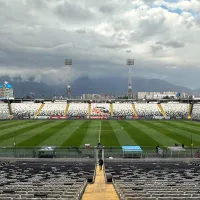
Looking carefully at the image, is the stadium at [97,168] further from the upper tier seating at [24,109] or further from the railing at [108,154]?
the upper tier seating at [24,109]

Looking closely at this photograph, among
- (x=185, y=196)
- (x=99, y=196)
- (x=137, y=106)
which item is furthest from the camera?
(x=137, y=106)

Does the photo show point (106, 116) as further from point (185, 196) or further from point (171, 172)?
point (185, 196)

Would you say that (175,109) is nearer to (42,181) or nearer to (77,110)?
(77,110)

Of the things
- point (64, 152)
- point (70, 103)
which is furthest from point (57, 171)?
point (70, 103)

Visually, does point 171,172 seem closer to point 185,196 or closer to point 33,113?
point 185,196

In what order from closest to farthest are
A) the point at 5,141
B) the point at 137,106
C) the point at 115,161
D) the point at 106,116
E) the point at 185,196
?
the point at 185,196 → the point at 115,161 → the point at 5,141 → the point at 106,116 → the point at 137,106

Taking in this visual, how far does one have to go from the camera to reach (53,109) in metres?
134

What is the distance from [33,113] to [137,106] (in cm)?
4598

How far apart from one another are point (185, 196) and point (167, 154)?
929 inches

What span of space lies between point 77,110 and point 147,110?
3028cm

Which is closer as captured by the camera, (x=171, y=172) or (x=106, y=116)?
(x=171, y=172)

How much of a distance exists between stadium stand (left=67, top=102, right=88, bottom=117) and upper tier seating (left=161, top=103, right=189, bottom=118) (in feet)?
114

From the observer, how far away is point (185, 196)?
15367 millimetres

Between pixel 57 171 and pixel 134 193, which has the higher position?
pixel 134 193
